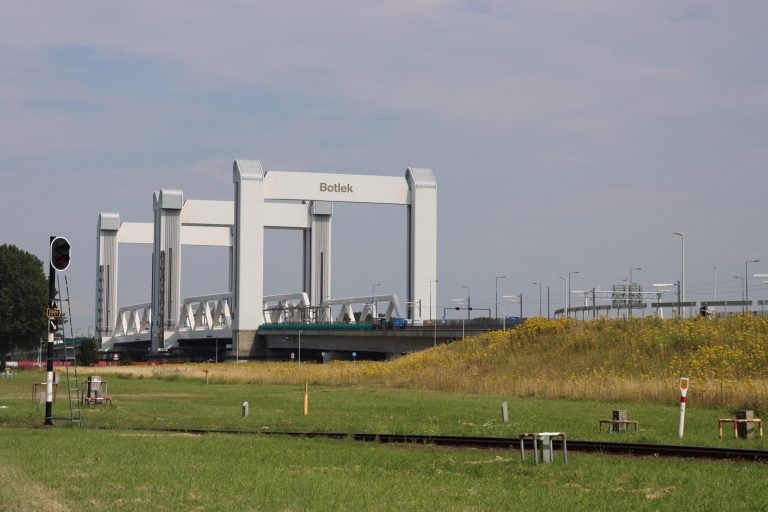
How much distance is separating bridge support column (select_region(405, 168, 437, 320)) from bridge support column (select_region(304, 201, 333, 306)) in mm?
15906

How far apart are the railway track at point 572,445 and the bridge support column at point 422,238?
3203 inches

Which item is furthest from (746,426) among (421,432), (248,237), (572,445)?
(248,237)

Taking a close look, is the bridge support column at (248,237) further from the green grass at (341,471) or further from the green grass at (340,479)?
the green grass at (340,479)

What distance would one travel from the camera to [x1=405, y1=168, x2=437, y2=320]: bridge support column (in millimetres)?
111000

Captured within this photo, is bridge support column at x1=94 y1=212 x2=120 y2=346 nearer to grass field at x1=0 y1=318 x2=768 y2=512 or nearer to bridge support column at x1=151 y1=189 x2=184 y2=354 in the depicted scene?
bridge support column at x1=151 y1=189 x2=184 y2=354

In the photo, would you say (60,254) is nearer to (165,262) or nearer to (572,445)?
(572,445)

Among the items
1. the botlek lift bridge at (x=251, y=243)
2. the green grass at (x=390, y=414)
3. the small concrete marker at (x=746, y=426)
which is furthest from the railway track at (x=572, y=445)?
the botlek lift bridge at (x=251, y=243)

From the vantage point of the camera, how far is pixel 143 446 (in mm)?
24422

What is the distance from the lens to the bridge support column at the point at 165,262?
132 meters

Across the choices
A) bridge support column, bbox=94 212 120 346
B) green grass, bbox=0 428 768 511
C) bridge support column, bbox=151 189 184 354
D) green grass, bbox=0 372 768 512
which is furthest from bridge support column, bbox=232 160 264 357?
green grass, bbox=0 428 768 511

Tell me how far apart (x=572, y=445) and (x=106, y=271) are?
13697 centimetres

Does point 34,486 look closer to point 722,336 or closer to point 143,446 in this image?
point 143,446

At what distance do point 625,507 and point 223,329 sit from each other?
11864 cm

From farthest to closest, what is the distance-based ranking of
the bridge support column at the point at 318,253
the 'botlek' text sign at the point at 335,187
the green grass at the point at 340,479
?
1. the bridge support column at the point at 318,253
2. the 'botlek' text sign at the point at 335,187
3. the green grass at the point at 340,479
